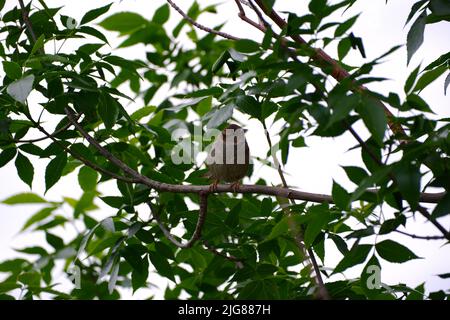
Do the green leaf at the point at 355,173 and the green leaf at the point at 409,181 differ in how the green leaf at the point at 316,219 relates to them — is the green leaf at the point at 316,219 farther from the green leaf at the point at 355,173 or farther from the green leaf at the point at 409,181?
the green leaf at the point at 409,181

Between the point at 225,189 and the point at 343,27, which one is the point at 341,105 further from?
the point at 225,189

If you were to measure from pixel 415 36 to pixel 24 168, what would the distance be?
5.35 ft

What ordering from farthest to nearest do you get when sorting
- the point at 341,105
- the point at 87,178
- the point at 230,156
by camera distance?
the point at 230,156, the point at 87,178, the point at 341,105

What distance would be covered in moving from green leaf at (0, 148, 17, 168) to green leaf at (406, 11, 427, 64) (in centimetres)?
162

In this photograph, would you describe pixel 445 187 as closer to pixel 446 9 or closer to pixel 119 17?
pixel 446 9

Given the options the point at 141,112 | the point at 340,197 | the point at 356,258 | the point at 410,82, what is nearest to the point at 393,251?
the point at 356,258

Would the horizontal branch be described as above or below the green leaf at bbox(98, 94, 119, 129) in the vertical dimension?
below

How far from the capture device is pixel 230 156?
3.79m

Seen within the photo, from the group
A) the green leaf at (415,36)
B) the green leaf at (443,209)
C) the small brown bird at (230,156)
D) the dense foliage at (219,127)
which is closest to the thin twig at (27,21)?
the dense foliage at (219,127)

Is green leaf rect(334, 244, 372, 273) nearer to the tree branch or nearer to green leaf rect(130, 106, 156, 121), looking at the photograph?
the tree branch

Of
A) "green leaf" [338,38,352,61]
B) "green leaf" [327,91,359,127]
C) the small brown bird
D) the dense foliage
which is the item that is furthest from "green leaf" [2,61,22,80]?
the small brown bird

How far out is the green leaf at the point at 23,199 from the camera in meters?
3.48

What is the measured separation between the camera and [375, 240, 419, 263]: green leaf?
6.81ft

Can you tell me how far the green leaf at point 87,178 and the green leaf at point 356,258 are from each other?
1483 millimetres
